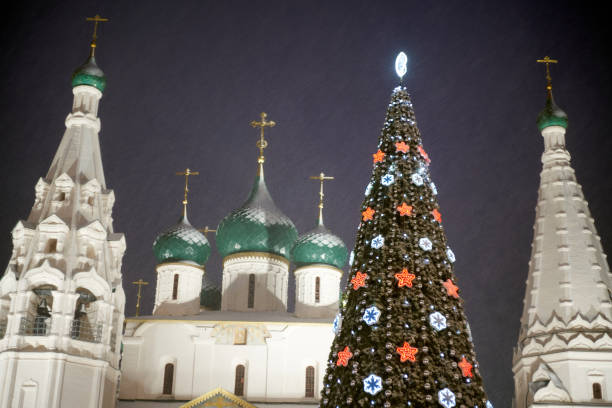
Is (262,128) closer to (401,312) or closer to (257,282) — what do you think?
(257,282)

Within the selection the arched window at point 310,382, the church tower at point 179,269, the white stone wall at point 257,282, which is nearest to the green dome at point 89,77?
the church tower at point 179,269

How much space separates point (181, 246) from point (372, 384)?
16.5 m

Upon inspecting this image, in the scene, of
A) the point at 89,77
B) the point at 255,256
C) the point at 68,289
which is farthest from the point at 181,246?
the point at 89,77

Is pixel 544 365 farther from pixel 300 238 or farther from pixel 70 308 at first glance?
pixel 70 308

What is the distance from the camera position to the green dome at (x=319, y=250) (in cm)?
2281

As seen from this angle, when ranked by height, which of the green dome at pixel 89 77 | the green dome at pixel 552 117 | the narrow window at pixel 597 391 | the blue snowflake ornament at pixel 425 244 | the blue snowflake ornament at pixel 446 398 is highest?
the green dome at pixel 89 77

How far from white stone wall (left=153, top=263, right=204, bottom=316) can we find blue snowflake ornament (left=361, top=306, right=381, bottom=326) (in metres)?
15.5

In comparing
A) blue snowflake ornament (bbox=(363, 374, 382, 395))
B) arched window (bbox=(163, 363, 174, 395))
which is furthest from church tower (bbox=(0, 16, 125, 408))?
blue snowflake ornament (bbox=(363, 374, 382, 395))

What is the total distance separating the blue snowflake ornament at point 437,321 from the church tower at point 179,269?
1574 cm

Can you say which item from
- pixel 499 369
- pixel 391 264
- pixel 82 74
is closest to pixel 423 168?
pixel 391 264

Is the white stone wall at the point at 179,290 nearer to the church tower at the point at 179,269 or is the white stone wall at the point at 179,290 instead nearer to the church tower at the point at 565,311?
the church tower at the point at 179,269

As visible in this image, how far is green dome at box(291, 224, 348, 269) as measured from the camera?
22.8m

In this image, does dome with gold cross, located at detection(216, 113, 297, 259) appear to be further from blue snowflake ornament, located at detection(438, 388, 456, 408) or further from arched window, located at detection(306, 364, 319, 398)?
blue snowflake ornament, located at detection(438, 388, 456, 408)

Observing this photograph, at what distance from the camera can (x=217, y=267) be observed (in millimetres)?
27281
